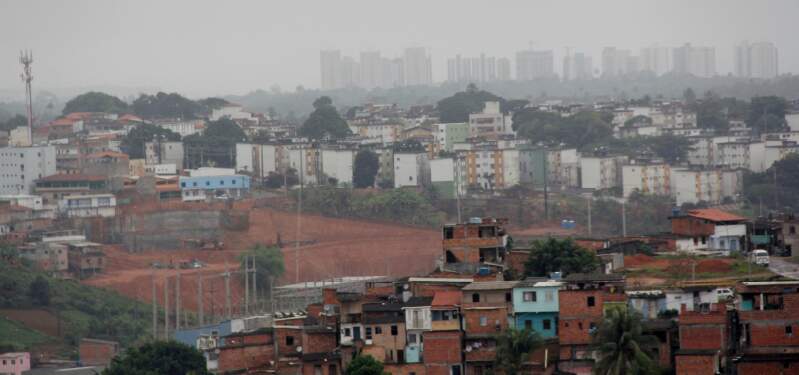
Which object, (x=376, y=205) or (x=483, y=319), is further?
(x=376, y=205)

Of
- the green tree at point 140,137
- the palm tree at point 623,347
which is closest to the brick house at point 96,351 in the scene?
the palm tree at point 623,347

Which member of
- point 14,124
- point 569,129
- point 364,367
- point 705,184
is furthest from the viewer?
point 14,124

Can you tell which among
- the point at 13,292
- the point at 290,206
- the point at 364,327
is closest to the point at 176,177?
the point at 290,206

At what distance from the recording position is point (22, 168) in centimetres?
4659

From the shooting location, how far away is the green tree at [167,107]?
2429 inches

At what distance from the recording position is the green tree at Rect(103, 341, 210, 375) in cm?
2284

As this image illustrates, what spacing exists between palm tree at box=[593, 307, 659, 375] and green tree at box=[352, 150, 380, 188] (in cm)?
2909

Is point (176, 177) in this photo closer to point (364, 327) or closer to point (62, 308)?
point (62, 308)

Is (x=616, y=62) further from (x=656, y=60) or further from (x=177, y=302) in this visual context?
(x=177, y=302)

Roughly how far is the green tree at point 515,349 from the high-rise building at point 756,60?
91374 mm

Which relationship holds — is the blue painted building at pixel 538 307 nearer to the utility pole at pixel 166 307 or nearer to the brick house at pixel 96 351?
the utility pole at pixel 166 307

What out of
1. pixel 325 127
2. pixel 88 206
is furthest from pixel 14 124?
pixel 88 206

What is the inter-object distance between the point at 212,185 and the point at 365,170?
14.6 feet

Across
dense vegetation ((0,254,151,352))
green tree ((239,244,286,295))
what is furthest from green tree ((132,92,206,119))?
dense vegetation ((0,254,151,352))
